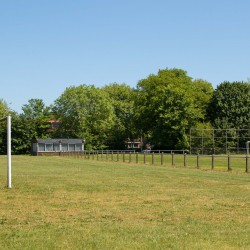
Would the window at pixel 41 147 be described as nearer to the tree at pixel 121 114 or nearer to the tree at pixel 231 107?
the tree at pixel 121 114

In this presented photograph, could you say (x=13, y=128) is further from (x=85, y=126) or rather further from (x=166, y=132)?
(x=166, y=132)

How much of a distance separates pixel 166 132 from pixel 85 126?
74.3ft

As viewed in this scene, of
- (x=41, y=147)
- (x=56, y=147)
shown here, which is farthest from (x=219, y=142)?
(x=41, y=147)

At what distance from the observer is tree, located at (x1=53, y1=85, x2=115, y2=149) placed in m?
79.4

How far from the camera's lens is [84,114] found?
3152 inches

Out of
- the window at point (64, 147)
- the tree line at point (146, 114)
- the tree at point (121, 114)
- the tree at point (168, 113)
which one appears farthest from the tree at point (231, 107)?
the window at point (64, 147)

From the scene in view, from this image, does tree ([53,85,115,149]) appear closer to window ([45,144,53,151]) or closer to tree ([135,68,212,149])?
tree ([135,68,212,149])

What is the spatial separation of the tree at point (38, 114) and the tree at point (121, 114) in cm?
1582

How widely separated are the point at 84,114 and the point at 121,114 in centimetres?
1769

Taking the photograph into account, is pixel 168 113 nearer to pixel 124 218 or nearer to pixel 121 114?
pixel 121 114

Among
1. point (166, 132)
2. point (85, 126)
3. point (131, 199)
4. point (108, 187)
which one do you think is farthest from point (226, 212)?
point (85, 126)

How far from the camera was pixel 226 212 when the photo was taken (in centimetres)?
808

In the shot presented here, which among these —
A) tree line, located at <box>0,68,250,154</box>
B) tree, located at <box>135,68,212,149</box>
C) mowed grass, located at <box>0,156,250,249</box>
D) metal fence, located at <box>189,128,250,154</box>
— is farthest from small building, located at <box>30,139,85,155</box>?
mowed grass, located at <box>0,156,250,249</box>

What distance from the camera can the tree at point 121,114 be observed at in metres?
86.6
